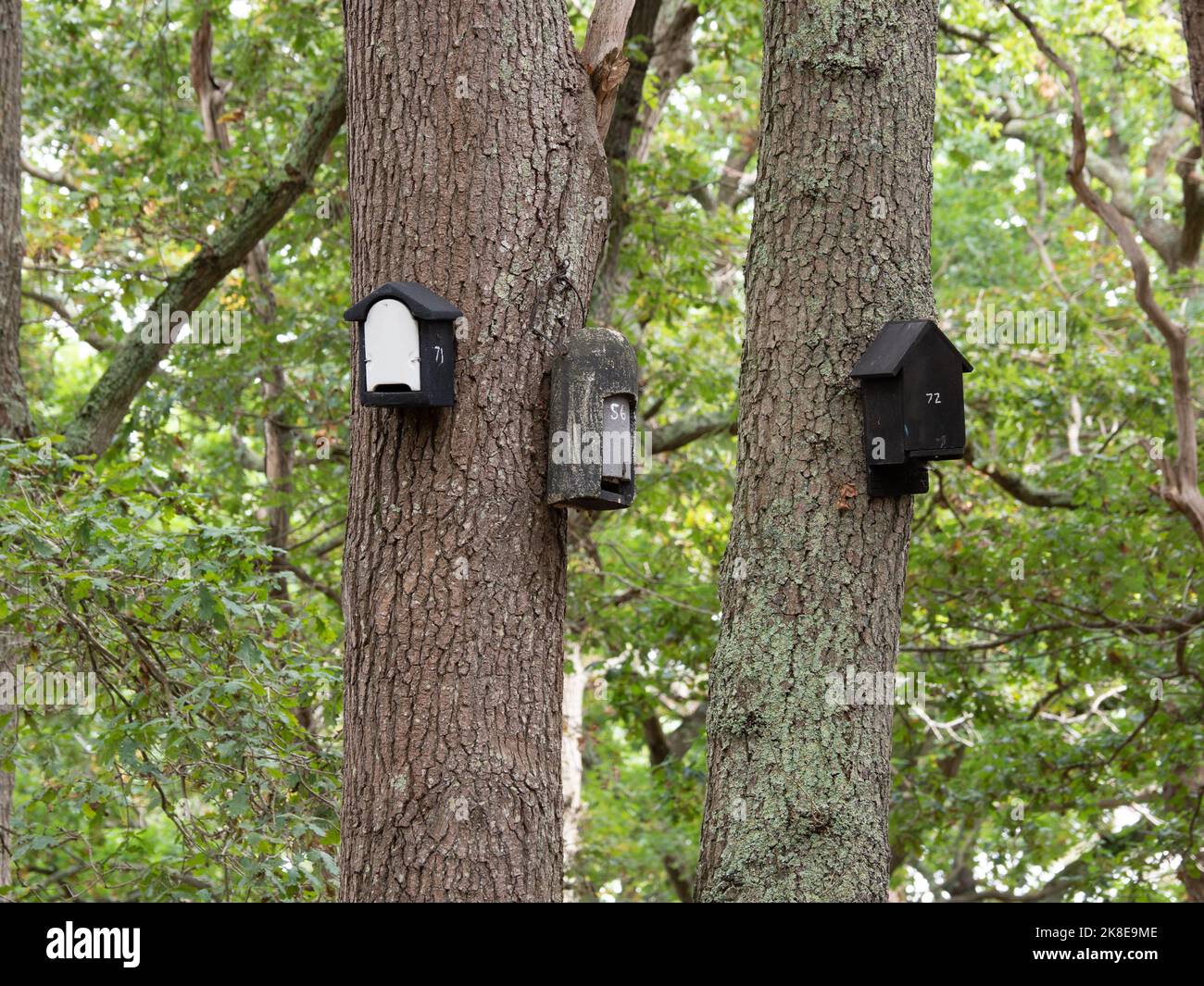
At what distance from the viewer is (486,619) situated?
2.63 m

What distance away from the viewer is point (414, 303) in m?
2.66

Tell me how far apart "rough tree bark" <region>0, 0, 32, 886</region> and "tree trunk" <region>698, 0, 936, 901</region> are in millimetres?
4478

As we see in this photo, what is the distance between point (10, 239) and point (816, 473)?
16.3ft

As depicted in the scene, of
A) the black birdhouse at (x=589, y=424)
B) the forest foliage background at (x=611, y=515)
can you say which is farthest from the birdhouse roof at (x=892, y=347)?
the forest foliage background at (x=611, y=515)

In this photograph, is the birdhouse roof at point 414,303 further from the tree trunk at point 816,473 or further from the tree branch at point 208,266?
the tree branch at point 208,266

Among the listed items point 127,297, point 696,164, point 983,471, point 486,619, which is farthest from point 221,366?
point 486,619

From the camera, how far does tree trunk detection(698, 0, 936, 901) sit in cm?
280

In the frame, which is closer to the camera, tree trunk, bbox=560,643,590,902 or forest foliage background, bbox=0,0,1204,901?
forest foliage background, bbox=0,0,1204,901

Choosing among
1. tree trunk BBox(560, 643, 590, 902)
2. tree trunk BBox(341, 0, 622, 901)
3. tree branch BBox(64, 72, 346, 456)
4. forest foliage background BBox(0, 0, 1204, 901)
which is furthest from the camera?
tree trunk BBox(560, 643, 590, 902)

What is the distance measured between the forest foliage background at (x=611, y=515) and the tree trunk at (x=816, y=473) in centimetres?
202

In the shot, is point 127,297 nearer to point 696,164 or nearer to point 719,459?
point 696,164

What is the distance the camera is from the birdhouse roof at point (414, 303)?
2652mm

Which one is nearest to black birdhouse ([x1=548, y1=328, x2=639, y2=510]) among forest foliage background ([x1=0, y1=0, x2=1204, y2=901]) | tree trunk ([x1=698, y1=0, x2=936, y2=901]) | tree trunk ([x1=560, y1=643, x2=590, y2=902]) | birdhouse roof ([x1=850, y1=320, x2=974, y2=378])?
tree trunk ([x1=698, y1=0, x2=936, y2=901])

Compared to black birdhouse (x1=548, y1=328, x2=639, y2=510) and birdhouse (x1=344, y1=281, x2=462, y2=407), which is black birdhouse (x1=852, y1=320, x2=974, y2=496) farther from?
birdhouse (x1=344, y1=281, x2=462, y2=407)
